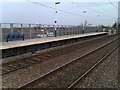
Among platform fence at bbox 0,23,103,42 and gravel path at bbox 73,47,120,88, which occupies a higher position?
platform fence at bbox 0,23,103,42

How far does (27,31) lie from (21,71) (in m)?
16.8

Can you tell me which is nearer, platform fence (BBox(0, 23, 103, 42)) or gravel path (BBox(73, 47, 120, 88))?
gravel path (BBox(73, 47, 120, 88))

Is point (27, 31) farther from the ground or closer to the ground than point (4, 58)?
farther from the ground

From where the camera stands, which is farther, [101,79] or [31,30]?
[31,30]

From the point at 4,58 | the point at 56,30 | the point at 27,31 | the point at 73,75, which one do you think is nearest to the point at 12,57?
the point at 4,58

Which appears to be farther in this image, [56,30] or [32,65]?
[56,30]

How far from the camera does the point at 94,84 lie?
9.09m

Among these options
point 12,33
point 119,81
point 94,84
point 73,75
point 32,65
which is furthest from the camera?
point 12,33

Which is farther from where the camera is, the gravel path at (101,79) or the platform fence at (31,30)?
the platform fence at (31,30)

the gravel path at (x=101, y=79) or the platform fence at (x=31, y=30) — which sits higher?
the platform fence at (x=31, y=30)

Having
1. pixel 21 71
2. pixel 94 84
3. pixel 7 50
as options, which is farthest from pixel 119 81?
pixel 7 50

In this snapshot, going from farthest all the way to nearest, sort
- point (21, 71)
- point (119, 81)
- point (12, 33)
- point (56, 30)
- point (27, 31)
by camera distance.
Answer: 1. point (56, 30)
2. point (27, 31)
3. point (12, 33)
4. point (21, 71)
5. point (119, 81)

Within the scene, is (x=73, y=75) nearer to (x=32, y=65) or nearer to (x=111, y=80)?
(x=111, y=80)

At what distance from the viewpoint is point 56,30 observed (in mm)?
38250
